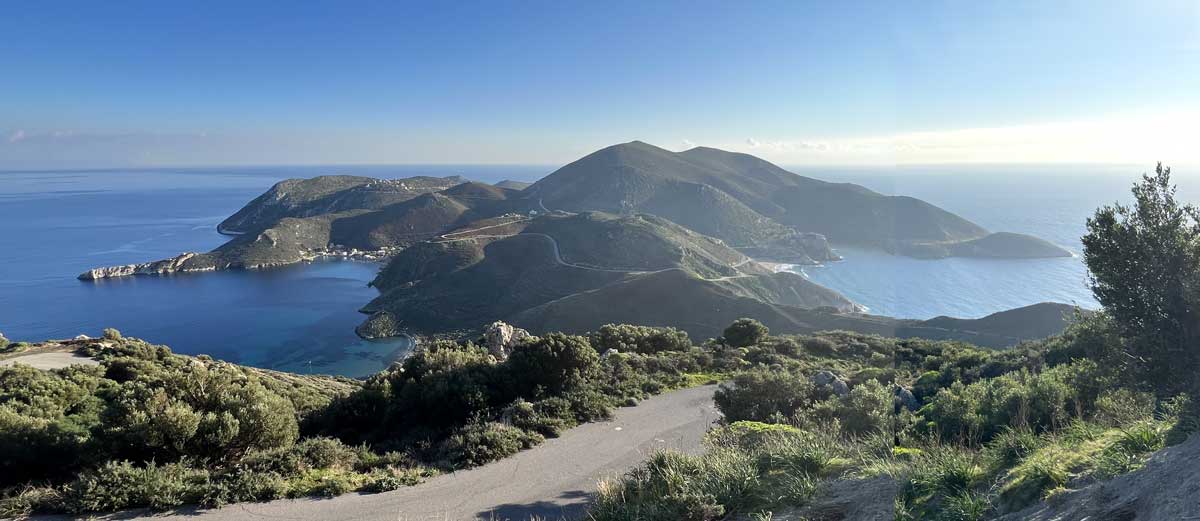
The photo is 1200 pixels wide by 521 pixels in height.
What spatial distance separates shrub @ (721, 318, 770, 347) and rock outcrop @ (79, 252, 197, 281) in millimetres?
110853

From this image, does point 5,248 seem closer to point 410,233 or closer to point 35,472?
point 410,233

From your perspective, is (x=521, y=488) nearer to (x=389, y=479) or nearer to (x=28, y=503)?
(x=389, y=479)

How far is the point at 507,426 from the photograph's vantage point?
1077 cm

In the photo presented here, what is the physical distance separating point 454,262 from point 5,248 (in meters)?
113

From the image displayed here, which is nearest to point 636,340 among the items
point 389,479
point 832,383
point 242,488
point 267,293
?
point 832,383

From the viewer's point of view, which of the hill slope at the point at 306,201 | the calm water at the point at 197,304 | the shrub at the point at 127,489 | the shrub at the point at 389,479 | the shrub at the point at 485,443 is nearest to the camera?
the shrub at the point at 127,489

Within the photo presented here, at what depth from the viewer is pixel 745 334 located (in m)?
25.1

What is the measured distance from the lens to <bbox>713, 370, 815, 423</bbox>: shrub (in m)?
11.9

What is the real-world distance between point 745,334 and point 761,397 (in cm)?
1341

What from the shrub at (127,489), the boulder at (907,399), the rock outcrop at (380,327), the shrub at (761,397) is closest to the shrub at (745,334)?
the boulder at (907,399)

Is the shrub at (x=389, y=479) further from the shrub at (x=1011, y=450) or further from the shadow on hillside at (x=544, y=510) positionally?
the shrub at (x=1011, y=450)

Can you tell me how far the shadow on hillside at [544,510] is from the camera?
7457 mm

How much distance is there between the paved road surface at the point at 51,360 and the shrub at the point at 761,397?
24.1 metres

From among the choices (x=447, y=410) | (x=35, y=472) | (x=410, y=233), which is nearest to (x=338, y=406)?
(x=447, y=410)
